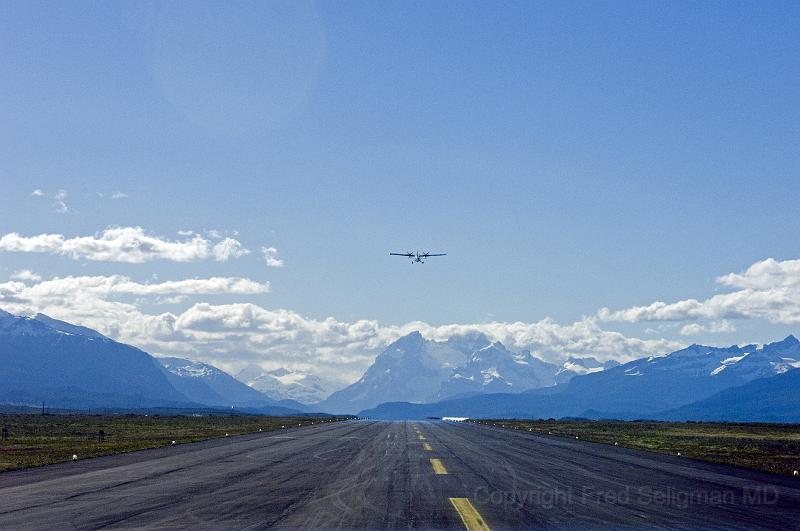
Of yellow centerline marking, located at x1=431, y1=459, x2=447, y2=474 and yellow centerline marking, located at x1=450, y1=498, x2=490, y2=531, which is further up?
yellow centerline marking, located at x1=450, y1=498, x2=490, y2=531

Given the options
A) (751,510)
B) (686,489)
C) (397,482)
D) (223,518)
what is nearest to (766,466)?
(686,489)

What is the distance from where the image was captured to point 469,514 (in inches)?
702

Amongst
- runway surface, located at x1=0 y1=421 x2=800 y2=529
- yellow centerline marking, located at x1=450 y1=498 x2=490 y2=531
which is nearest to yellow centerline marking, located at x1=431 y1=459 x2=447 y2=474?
runway surface, located at x1=0 y1=421 x2=800 y2=529

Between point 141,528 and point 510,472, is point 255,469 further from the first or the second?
point 141,528

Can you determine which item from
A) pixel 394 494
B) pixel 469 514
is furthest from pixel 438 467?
pixel 469 514

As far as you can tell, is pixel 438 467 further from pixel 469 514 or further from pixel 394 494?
pixel 469 514

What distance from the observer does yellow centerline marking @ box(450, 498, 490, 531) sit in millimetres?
16109

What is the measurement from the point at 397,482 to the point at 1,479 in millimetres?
15611

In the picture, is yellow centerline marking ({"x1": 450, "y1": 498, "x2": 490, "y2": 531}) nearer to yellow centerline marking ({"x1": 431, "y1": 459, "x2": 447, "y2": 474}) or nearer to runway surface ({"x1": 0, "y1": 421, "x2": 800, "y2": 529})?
runway surface ({"x1": 0, "y1": 421, "x2": 800, "y2": 529})

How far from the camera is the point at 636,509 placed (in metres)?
19.2

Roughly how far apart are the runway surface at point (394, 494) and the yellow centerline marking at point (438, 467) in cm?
4

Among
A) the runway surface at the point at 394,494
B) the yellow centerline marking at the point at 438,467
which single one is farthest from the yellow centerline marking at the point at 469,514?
the yellow centerline marking at the point at 438,467

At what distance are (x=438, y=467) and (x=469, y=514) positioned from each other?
531 inches

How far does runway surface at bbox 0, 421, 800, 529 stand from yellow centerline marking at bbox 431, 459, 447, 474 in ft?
0.15
